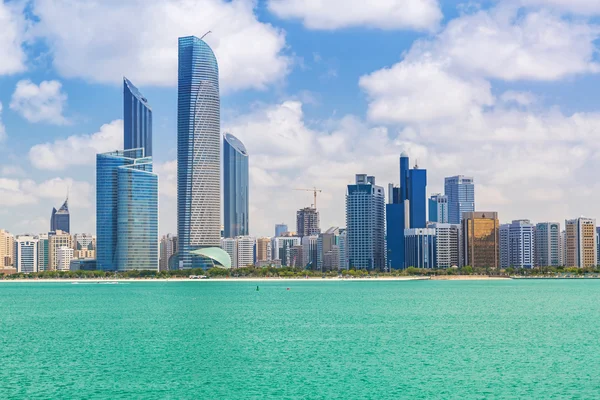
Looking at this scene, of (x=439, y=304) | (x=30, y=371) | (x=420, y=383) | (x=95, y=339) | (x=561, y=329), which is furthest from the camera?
(x=439, y=304)

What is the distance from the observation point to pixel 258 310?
111000 millimetres

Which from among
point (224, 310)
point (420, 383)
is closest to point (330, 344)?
point (420, 383)

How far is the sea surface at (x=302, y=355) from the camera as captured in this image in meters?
48.2

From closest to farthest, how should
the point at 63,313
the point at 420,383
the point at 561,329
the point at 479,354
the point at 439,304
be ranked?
the point at 420,383, the point at 479,354, the point at 561,329, the point at 63,313, the point at 439,304

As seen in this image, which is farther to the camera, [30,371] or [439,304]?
[439,304]

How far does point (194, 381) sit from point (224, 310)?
60.8m

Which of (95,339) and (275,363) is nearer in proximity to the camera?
(275,363)

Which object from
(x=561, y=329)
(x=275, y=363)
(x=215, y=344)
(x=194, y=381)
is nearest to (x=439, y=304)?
(x=561, y=329)

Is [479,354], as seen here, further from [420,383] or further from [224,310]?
[224,310]

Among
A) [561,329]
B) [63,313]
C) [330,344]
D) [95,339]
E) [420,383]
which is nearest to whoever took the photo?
[420,383]

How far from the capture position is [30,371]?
181 ft

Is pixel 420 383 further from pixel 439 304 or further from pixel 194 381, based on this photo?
pixel 439 304

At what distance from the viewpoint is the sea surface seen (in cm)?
4819

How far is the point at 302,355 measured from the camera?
6134 centimetres
